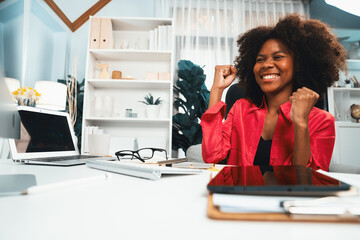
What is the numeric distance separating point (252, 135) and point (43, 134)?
39.5 inches

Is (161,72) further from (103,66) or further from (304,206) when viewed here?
(304,206)

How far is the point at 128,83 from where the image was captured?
2.68 metres

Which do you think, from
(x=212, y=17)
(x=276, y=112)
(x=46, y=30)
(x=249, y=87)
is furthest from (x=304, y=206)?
(x=212, y=17)

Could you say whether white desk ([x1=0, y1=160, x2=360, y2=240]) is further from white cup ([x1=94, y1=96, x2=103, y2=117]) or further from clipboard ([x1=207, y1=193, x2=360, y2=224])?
white cup ([x1=94, y1=96, x2=103, y2=117])

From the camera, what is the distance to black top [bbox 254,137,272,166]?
117cm

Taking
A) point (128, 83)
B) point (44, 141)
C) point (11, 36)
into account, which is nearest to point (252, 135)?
point (44, 141)

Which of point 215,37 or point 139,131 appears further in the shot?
point 215,37

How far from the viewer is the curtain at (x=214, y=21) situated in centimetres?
341

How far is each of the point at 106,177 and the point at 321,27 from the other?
56.7 inches

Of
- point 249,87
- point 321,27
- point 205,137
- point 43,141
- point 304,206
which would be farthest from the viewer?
point 249,87

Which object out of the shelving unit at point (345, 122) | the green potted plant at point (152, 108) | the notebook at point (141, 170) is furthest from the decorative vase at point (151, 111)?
the shelving unit at point (345, 122)

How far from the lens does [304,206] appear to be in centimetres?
27

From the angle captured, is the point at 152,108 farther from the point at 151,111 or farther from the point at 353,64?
the point at 353,64

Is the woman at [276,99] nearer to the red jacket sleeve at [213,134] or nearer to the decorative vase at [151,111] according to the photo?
the red jacket sleeve at [213,134]
